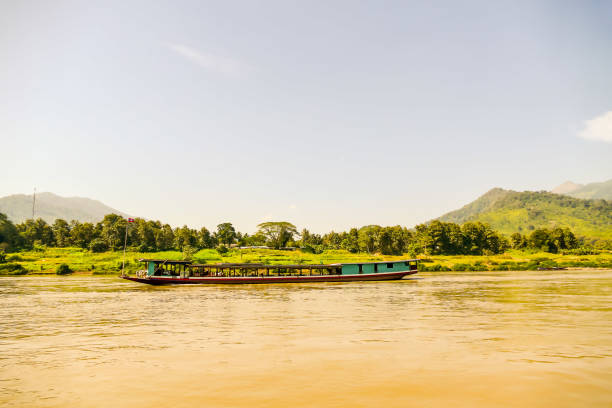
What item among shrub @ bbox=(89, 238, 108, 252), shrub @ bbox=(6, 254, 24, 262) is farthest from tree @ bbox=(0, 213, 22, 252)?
shrub @ bbox=(6, 254, 24, 262)

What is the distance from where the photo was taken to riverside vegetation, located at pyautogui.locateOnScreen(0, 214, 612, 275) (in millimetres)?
89500

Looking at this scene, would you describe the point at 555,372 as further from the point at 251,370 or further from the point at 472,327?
the point at 251,370

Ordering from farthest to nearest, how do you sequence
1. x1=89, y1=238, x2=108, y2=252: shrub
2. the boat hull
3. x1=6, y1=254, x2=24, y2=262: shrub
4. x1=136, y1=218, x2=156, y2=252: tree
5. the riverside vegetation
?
1. x1=136, y1=218, x2=156, y2=252: tree
2. x1=89, y1=238, x2=108, y2=252: shrub
3. the riverside vegetation
4. x1=6, y1=254, x2=24, y2=262: shrub
5. the boat hull

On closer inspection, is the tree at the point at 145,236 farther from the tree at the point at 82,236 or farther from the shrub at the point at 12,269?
the shrub at the point at 12,269

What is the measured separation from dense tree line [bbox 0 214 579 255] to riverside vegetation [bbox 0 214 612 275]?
10.1 inches

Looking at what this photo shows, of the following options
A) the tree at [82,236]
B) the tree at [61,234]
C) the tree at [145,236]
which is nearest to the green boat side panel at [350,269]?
the tree at [145,236]

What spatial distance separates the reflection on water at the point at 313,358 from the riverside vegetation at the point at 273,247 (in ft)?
223

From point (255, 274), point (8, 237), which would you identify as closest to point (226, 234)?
point (8, 237)

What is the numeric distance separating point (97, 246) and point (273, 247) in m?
57.5

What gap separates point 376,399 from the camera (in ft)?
30.7

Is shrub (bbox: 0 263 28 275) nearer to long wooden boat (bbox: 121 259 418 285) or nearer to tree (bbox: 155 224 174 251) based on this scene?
long wooden boat (bbox: 121 259 418 285)

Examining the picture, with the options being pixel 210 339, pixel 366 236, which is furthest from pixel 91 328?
pixel 366 236

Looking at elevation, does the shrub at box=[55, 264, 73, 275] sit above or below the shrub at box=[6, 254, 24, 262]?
below

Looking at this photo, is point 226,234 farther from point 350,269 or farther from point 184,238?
point 350,269
